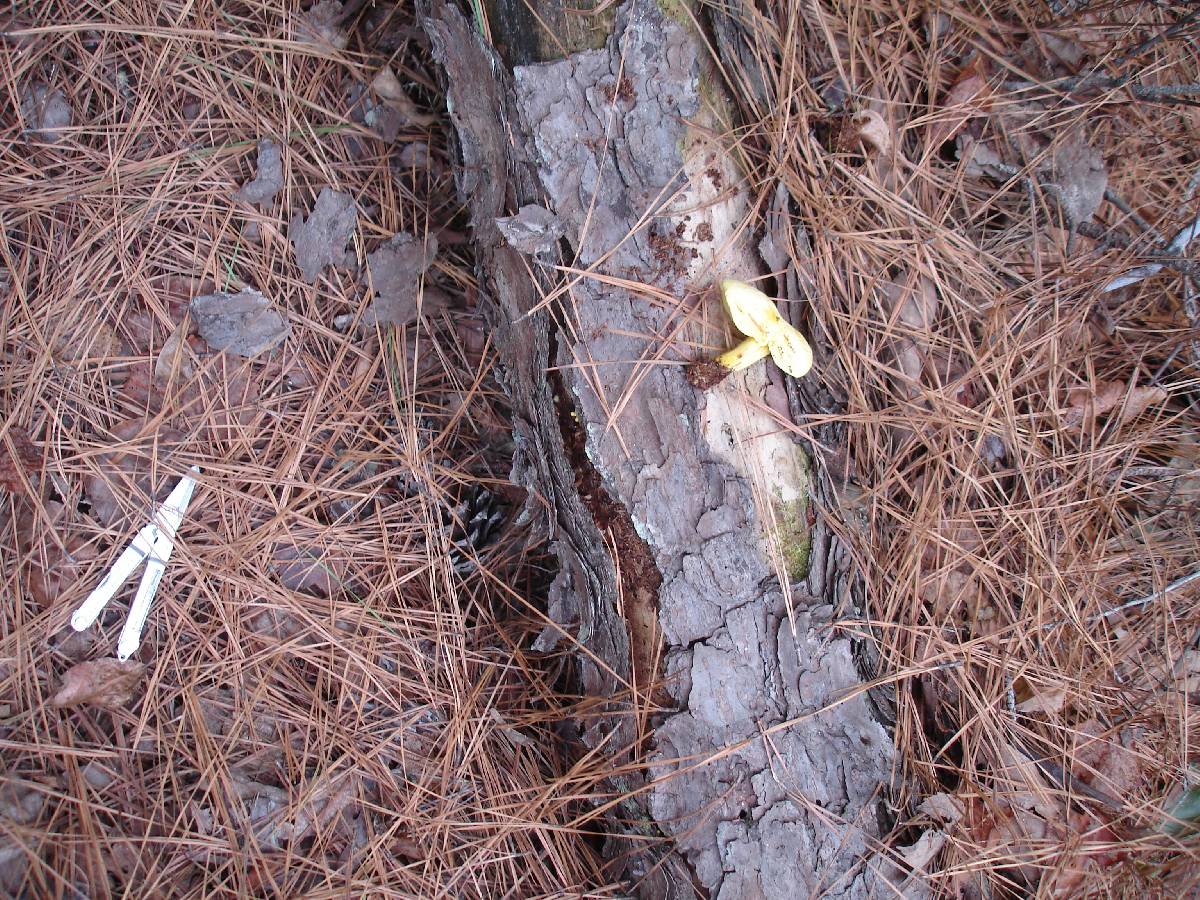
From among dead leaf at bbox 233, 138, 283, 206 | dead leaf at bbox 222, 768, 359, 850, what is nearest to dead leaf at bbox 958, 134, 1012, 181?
dead leaf at bbox 233, 138, 283, 206

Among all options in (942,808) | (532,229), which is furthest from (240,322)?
(942,808)

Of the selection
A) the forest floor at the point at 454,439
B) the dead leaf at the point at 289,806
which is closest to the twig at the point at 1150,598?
the forest floor at the point at 454,439

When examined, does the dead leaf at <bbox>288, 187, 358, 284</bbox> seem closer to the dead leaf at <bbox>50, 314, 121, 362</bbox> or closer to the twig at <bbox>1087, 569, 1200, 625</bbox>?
the dead leaf at <bbox>50, 314, 121, 362</bbox>

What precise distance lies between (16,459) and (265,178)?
2.93 feet

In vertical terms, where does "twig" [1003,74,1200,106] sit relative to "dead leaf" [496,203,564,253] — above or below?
below

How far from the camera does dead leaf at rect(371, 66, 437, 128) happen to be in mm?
1887

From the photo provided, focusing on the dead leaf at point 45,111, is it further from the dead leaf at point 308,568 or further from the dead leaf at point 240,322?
the dead leaf at point 308,568

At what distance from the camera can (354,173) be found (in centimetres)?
191

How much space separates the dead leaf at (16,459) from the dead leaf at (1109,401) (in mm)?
2542

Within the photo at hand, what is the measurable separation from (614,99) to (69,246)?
A: 1.37 m

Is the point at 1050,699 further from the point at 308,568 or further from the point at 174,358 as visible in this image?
the point at 174,358

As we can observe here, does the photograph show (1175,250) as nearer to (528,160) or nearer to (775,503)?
(775,503)

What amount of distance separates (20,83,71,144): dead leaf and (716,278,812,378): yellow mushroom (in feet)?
5.49

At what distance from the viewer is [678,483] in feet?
4.89
